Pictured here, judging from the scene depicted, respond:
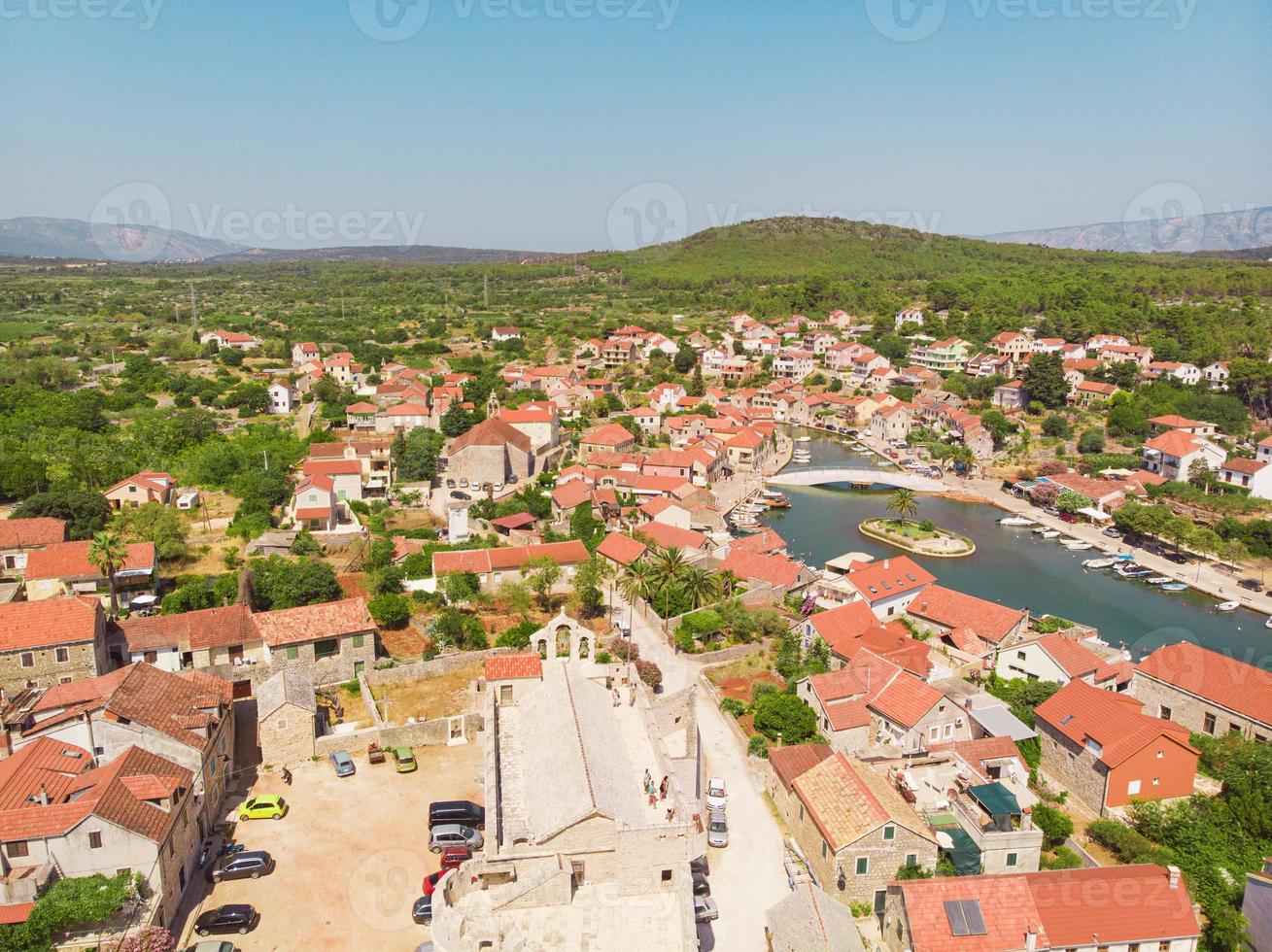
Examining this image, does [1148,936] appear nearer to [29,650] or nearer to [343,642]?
[343,642]

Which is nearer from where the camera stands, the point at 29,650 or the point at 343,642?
the point at 29,650

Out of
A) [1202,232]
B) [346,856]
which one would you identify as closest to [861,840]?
[346,856]

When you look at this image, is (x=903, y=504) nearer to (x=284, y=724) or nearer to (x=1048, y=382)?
(x=1048, y=382)

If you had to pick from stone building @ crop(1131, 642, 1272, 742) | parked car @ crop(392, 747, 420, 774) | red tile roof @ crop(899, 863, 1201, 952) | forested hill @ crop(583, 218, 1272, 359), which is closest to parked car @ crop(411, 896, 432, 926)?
parked car @ crop(392, 747, 420, 774)

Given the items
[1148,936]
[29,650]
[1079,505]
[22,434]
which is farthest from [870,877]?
[22,434]

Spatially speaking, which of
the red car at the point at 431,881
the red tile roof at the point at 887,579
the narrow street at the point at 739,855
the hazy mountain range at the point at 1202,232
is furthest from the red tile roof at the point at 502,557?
the hazy mountain range at the point at 1202,232

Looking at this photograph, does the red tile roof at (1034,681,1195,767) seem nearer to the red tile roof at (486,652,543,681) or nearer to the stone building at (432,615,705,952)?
the stone building at (432,615,705,952)
